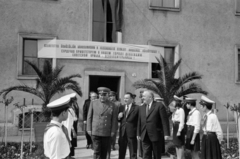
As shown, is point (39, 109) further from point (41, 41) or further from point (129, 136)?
point (129, 136)

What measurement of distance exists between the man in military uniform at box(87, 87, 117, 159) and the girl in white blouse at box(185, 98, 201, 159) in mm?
2085

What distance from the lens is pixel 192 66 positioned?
671 inches

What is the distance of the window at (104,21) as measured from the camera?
16047 millimetres

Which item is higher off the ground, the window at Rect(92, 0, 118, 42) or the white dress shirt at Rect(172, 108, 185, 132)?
the window at Rect(92, 0, 118, 42)

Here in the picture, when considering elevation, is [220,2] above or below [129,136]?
above

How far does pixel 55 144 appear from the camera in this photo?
371 centimetres

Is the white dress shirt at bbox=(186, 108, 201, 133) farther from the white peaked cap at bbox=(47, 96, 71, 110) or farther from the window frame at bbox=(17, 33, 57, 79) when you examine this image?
the window frame at bbox=(17, 33, 57, 79)

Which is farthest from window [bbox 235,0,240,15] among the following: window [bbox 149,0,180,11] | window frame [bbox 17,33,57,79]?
window frame [bbox 17,33,57,79]

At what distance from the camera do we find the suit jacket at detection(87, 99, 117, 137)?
8.05 m

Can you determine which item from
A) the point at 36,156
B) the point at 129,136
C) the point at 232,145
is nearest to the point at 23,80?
the point at 36,156

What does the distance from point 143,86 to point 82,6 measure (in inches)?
179

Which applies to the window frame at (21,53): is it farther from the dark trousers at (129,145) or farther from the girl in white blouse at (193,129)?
the girl in white blouse at (193,129)

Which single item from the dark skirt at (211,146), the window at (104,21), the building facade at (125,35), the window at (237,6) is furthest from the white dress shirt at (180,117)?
the window at (237,6)

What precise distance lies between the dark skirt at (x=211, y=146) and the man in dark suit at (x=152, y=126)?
1044mm
